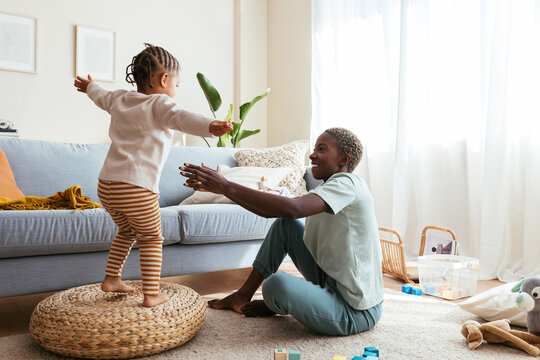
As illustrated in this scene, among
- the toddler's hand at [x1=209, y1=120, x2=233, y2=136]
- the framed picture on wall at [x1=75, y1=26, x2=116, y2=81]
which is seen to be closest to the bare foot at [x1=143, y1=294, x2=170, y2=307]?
the toddler's hand at [x1=209, y1=120, x2=233, y2=136]

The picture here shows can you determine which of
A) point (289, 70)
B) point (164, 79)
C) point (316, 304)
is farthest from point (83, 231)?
point (289, 70)

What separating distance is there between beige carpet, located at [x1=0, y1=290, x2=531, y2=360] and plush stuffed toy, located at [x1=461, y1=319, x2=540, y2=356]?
0.08 feet

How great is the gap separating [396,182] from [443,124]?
0.51m

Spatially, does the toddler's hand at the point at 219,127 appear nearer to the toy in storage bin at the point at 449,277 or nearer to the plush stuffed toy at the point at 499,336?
the plush stuffed toy at the point at 499,336

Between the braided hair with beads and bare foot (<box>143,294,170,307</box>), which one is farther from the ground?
the braided hair with beads

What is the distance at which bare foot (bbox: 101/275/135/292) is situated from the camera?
1.69 m

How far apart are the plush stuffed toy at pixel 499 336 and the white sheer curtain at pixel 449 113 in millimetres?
1149

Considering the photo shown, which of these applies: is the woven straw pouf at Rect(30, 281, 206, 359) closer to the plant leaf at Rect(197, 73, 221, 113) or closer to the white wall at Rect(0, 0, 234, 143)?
the white wall at Rect(0, 0, 234, 143)

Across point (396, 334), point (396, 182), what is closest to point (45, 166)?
point (396, 334)

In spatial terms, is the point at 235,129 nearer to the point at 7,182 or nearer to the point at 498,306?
the point at 7,182

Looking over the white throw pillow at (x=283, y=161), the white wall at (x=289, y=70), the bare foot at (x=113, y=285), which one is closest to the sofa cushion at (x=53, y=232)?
the bare foot at (x=113, y=285)

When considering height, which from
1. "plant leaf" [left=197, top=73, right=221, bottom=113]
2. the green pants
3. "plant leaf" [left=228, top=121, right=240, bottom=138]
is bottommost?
the green pants

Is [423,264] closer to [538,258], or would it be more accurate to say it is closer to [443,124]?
[538,258]

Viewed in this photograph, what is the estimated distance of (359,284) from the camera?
1.59m
